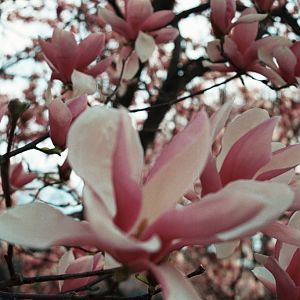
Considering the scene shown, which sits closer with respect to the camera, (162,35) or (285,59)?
(285,59)

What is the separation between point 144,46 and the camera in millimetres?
1670

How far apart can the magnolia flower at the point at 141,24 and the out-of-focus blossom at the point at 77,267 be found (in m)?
0.63

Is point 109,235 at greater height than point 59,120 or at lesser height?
greater

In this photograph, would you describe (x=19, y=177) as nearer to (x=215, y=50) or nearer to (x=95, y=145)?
(x=215, y=50)

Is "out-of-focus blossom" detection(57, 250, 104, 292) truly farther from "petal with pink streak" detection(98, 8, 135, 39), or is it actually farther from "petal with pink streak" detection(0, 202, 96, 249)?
"petal with pink streak" detection(98, 8, 135, 39)

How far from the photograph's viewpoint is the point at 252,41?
152 centimetres

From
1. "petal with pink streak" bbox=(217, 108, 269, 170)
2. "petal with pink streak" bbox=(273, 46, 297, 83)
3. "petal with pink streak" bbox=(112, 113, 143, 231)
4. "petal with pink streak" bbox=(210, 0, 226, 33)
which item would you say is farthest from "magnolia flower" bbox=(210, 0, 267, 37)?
"petal with pink streak" bbox=(112, 113, 143, 231)

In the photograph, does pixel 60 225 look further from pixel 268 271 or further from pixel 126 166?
pixel 268 271

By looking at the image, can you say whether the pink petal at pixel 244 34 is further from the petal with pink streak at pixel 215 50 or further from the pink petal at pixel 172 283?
the pink petal at pixel 172 283

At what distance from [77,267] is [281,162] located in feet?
1.75

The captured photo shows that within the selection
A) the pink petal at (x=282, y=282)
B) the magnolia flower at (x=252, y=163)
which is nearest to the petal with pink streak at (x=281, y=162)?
the magnolia flower at (x=252, y=163)

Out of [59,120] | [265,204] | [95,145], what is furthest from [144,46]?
[265,204]

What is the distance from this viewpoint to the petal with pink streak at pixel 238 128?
2.57ft

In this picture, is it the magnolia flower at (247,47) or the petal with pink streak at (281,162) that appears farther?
the magnolia flower at (247,47)
